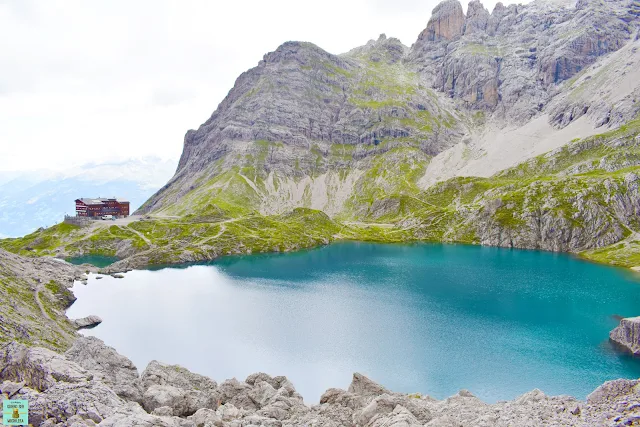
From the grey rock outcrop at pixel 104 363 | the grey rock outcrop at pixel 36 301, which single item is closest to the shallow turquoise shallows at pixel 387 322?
the grey rock outcrop at pixel 36 301

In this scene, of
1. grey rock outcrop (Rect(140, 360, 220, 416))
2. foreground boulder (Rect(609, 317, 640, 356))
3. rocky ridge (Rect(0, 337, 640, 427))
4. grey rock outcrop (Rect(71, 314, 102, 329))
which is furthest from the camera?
grey rock outcrop (Rect(71, 314, 102, 329))

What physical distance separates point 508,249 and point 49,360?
7591 inches

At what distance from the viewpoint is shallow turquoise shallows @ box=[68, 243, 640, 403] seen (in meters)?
62.6

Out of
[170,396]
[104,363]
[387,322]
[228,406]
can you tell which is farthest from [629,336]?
[104,363]

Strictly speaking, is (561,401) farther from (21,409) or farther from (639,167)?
(639,167)

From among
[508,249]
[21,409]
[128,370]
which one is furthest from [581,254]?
[21,409]

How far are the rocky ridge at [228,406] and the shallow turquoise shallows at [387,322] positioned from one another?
19757 millimetres

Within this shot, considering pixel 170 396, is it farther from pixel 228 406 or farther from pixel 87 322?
pixel 87 322

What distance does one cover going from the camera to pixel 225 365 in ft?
218

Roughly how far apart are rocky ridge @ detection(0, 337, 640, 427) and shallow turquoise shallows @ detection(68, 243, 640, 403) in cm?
1976

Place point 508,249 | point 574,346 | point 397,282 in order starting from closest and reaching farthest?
1. point 574,346
2. point 397,282
3. point 508,249

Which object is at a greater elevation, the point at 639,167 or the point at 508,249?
the point at 639,167

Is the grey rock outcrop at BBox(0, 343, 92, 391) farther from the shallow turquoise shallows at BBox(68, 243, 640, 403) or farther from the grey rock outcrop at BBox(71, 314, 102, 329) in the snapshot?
the grey rock outcrop at BBox(71, 314, 102, 329)

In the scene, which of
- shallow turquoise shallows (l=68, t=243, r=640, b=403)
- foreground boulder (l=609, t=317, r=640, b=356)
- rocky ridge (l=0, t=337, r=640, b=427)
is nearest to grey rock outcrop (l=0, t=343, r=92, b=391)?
rocky ridge (l=0, t=337, r=640, b=427)
